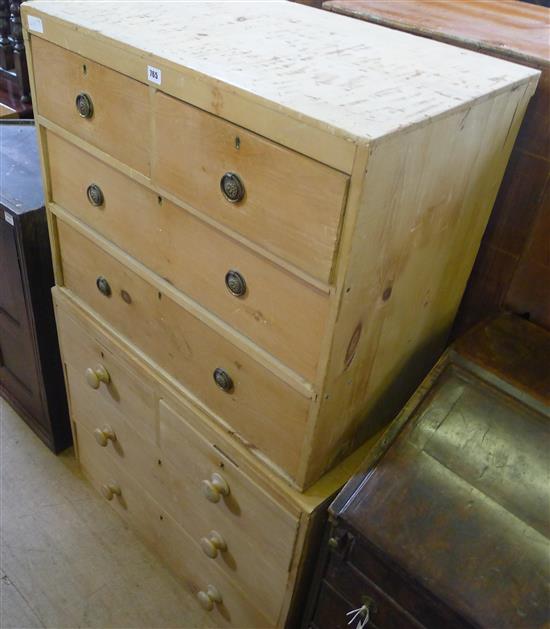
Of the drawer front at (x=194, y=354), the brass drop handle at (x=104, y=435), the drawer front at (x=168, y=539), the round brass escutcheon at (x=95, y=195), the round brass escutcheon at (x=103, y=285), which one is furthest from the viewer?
the brass drop handle at (x=104, y=435)

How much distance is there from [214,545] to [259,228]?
0.74 meters

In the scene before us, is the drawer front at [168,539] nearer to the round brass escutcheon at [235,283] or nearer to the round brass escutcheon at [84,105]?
the round brass escutcheon at [235,283]

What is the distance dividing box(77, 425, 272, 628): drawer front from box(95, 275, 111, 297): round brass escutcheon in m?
0.54

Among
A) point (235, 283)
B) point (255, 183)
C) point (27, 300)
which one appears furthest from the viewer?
point (27, 300)

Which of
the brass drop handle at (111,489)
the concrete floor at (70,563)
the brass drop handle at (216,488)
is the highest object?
the brass drop handle at (216,488)

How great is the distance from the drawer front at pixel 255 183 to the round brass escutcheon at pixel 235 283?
8 centimetres

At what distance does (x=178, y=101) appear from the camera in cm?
81

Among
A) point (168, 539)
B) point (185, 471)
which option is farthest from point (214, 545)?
point (168, 539)

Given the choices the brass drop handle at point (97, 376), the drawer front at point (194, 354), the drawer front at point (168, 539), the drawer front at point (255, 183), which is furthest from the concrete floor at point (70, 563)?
the drawer front at point (255, 183)

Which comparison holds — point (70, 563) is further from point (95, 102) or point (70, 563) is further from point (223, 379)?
point (95, 102)

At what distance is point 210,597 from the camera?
136 centimetres

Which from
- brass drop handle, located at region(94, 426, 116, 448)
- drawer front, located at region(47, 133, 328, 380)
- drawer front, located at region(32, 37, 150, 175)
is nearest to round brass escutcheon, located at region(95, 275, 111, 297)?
drawer front, located at region(47, 133, 328, 380)

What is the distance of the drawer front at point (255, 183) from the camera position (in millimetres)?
702

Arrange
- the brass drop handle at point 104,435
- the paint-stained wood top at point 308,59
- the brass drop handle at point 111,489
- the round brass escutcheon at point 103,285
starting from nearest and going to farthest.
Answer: the paint-stained wood top at point 308,59 → the round brass escutcheon at point 103,285 → the brass drop handle at point 104,435 → the brass drop handle at point 111,489
